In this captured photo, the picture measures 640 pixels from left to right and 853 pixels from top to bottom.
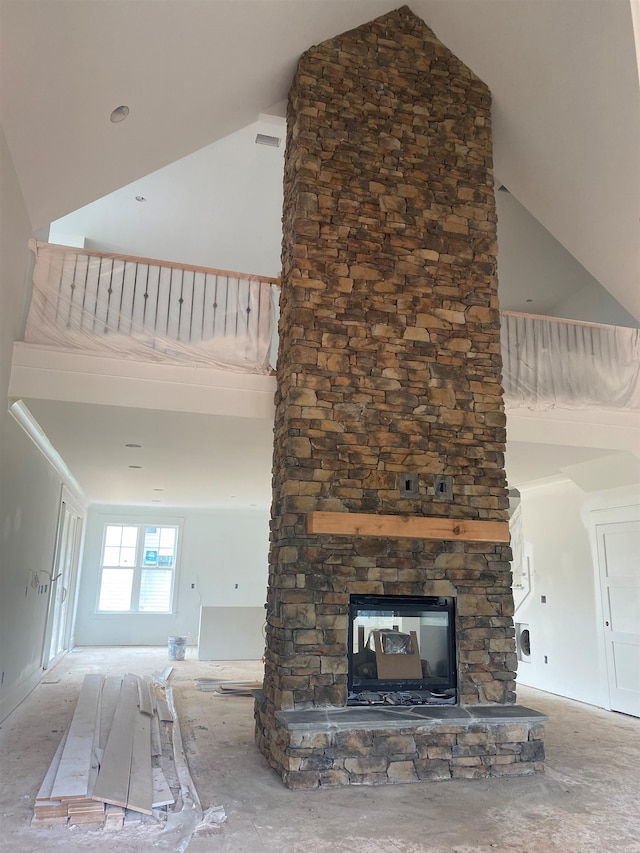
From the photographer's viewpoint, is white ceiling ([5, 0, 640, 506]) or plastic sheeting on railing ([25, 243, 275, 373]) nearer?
white ceiling ([5, 0, 640, 506])

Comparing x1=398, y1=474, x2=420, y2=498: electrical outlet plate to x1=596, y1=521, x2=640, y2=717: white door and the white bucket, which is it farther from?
the white bucket

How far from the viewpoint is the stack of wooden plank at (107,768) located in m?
3.39

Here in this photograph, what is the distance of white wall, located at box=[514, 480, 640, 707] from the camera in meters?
7.22

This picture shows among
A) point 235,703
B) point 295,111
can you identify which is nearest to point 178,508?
point 235,703

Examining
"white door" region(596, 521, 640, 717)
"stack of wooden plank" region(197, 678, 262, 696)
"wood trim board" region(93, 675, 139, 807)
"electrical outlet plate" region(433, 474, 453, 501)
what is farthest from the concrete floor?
"electrical outlet plate" region(433, 474, 453, 501)

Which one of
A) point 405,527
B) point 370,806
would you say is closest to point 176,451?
point 405,527

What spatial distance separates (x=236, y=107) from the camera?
5.92m

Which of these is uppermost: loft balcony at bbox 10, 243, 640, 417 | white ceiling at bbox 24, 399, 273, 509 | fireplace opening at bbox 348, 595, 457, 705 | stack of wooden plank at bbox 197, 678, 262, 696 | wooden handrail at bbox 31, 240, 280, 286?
wooden handrail at bbox 31, 240, 280, 286

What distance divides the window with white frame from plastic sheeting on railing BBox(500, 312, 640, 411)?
882cm

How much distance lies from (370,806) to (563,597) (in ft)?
16.0

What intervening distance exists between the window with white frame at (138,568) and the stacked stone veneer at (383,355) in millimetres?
8311

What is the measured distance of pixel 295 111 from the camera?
5625 millimetres

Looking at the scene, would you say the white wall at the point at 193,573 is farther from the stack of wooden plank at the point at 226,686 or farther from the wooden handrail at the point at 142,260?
the wooden handrail at the point at 142,260

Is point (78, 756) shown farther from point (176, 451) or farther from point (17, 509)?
point (176, 451)
